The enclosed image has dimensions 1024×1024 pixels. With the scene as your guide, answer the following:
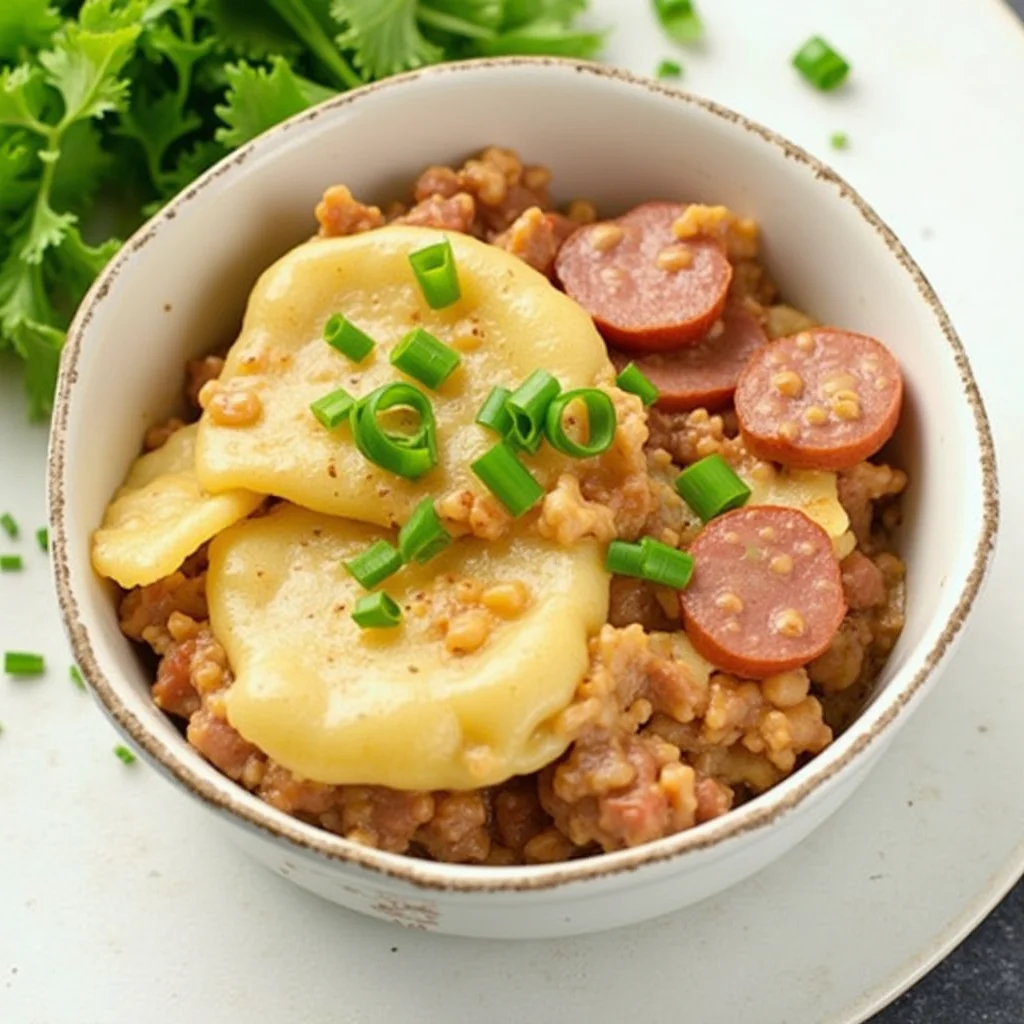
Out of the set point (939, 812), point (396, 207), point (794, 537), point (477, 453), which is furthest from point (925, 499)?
point (396, 207)

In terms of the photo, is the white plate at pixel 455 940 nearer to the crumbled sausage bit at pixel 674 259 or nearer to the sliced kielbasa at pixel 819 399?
the sliced kielbasa at pixel 819 399

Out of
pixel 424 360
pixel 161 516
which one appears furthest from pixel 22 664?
pixel 424 360

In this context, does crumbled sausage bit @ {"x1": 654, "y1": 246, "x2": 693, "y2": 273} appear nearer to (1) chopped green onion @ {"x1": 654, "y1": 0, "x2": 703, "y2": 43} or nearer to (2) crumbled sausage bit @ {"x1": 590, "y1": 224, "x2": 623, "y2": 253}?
(2) crumbled sausage bit @ {"x1": 590, "y1": 224, "x2": 623, "y2": 253}

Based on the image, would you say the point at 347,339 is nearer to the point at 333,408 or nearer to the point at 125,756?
the point at 333,408

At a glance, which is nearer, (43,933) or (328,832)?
(328,832)

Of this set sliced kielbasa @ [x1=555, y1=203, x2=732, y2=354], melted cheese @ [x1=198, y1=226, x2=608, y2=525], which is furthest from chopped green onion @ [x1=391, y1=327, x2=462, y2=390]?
sliced kielbasa @ [x1=555, y1=203, x2=732, y2=354]

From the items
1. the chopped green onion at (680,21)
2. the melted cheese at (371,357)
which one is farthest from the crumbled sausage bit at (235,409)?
the chopped green onion at (680,21)

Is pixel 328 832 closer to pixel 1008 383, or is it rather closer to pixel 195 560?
pixel 195 560
